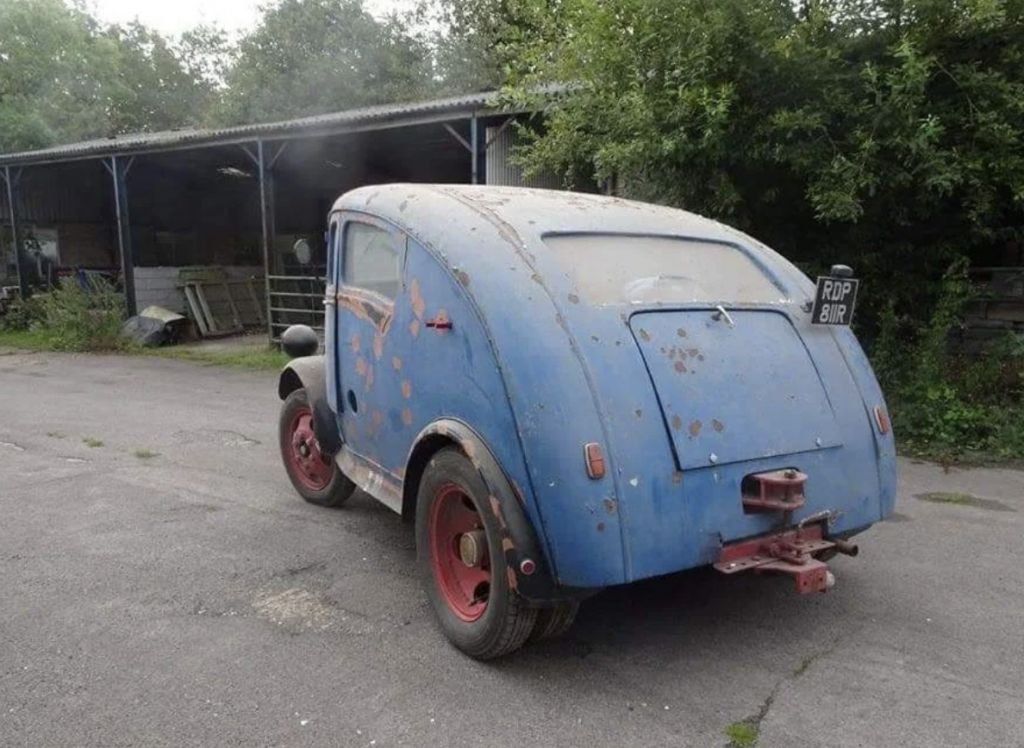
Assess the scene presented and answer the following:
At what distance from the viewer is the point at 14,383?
1093 centimetres

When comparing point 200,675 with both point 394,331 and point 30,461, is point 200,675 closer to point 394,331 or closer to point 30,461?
point 394,331

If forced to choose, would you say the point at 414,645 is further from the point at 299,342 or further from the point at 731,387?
the point at 299,342

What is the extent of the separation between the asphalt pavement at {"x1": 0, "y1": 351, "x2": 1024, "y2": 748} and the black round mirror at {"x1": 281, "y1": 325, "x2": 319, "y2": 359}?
103 centimetres

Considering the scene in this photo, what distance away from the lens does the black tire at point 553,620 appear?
298 centimetres

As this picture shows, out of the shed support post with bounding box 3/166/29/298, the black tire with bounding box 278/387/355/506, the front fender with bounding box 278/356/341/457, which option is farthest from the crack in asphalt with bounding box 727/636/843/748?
the shed support post with bounding box 3/166/29/298

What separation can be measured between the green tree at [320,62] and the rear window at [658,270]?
28.2m

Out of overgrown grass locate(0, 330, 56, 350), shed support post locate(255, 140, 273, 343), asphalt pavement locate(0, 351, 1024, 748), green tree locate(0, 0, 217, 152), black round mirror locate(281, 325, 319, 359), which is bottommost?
overgrown grass locate(0, 330, 56, 350)

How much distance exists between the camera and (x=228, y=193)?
74.4ft

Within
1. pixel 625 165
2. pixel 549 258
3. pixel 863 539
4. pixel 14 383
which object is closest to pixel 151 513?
pixel 549 258

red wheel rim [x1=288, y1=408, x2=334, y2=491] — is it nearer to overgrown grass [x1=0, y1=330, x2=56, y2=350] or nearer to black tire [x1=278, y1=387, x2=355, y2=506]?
black tire [x1=278, y1=387, x2=355, y2=506]

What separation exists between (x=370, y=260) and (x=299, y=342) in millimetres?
1359

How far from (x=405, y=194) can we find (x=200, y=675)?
88.9 inches

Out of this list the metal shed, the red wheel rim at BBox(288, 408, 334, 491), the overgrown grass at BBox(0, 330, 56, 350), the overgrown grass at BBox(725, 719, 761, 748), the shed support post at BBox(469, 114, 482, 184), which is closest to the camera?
the overgrown grass at BBox(725, 719, 761, 748)

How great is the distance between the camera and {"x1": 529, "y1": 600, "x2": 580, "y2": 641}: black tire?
298 centimetres
